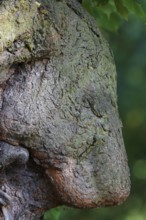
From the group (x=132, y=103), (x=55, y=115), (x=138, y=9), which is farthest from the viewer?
(x=132, y=103)

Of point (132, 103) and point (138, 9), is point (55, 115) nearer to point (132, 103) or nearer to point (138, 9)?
point (138, 9)

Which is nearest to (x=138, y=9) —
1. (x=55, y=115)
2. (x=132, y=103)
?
(x=55, y=115)

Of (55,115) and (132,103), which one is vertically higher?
(55,115)

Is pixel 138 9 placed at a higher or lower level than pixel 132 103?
higher

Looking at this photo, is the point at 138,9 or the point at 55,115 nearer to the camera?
the point at 55,115

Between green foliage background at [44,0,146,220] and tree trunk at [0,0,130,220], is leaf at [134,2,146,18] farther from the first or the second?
green foliage background at [44,0,146,220]

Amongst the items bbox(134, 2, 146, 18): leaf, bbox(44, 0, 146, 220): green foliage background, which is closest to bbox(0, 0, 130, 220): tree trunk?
bbox(134, 2, 146, 18): leaf

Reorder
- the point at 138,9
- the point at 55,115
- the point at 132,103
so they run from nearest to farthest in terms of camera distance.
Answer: the point at 55,115
the point at 138,9
the point at 132,103

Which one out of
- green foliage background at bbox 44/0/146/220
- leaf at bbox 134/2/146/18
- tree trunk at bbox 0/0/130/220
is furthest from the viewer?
green foliage background at bbox 44/0/146/220
